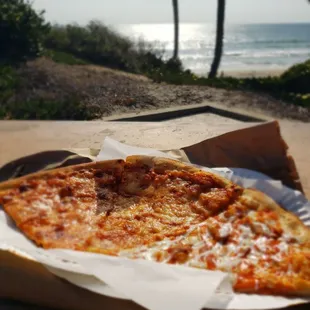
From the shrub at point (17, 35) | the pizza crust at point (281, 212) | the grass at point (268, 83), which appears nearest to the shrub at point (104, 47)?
the shrub at point (17, 35)

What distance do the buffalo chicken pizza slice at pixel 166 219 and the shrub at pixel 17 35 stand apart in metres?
10.6

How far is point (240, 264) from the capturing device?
252cm

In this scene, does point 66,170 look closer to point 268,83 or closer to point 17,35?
point 268,83

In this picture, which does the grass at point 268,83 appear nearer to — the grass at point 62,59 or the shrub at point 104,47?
the grass at point 62,59

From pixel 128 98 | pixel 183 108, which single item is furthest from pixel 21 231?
pixel 128 98

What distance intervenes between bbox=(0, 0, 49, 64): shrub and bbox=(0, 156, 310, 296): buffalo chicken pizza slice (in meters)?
10.6

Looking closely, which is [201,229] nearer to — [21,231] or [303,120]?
[21,231]

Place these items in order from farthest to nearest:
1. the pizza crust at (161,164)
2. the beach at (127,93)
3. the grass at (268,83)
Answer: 1. the grass at (268,83)
2. the beach at (127,93)
3. the pizza crust at (161,164)

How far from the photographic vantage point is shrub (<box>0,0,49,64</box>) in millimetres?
13703

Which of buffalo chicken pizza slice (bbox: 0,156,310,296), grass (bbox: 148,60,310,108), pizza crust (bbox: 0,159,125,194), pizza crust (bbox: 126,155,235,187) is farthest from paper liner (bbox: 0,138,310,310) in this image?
grass (bbox: 148,60,310,108)

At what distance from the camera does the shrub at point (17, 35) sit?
13703 mm

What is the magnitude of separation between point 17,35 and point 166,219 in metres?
12.2

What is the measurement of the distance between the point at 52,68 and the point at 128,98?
3.88 metres

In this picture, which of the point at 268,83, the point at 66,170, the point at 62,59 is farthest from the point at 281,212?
the point at 62,59
